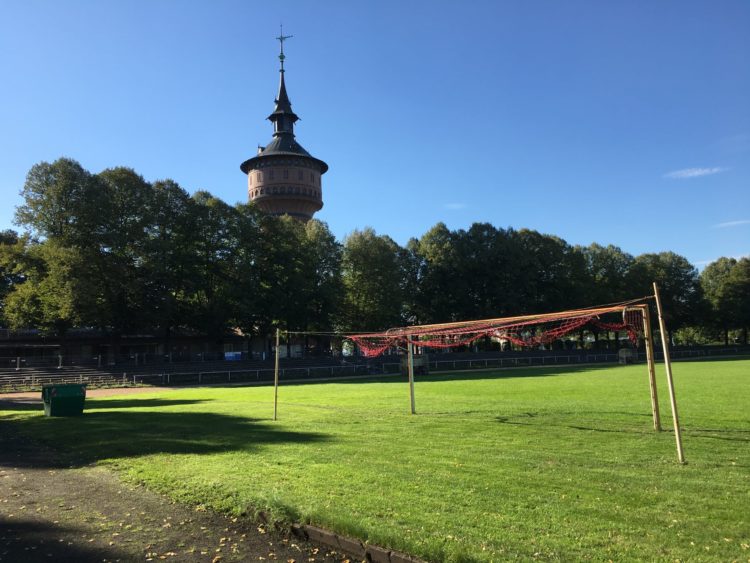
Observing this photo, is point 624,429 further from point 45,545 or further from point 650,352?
point 45,545

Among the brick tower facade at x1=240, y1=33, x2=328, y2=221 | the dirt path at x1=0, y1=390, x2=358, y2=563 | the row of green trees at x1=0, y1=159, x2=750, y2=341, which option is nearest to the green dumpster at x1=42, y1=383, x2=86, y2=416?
the dirt path at x1=0, y1=390, x2=358, y2=563

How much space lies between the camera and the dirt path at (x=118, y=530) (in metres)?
6.44

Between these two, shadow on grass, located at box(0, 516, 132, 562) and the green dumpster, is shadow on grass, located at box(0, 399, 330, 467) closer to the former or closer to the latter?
the green dumpster

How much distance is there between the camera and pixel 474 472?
30.6 ft

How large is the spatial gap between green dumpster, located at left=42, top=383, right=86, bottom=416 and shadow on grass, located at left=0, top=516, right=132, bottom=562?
564 inches

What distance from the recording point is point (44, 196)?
47.9 meters

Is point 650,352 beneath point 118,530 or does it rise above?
above

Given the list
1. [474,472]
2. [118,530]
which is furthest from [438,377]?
[118,530]

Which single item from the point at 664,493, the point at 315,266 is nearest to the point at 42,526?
the point at 664,493

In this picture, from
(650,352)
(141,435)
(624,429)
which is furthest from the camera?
(141,435)

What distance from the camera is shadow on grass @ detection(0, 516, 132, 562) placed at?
6355 millimetres

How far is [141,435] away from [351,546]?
10.8m

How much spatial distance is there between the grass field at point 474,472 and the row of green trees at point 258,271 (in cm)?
3292

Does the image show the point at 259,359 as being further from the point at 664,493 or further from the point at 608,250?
the point at 608,250
